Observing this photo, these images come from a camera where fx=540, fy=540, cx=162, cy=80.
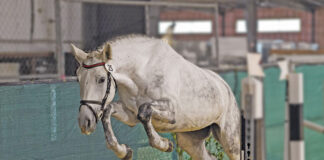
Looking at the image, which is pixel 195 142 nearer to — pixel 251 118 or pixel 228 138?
pixel 228 138

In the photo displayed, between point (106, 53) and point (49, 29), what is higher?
point (49, 29)

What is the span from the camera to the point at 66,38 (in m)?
7.54

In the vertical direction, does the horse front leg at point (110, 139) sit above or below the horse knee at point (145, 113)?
below

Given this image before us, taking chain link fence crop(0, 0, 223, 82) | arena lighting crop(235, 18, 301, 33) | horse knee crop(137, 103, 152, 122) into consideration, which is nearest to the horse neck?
horse knee crop(137, 103, 152, 122)

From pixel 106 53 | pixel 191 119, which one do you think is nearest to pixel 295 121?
pixel 191 119

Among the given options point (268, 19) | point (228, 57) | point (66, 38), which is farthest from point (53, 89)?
point (268, 19)

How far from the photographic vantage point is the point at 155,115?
268 centimetres

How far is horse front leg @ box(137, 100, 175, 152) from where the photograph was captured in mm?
2641

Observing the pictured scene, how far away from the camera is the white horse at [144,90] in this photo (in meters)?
2.54

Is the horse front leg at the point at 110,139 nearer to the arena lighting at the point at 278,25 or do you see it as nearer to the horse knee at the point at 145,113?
the horse knee at the point at 145,113

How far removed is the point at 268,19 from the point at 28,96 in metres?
29.9

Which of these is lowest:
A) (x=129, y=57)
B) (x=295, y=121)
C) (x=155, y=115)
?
(x=295, y=121)

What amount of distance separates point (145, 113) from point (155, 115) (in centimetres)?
7

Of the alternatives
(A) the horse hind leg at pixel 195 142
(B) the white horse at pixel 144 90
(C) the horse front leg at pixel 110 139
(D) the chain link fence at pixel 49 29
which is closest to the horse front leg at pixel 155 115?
(B) the white horse at pixel 144 90
